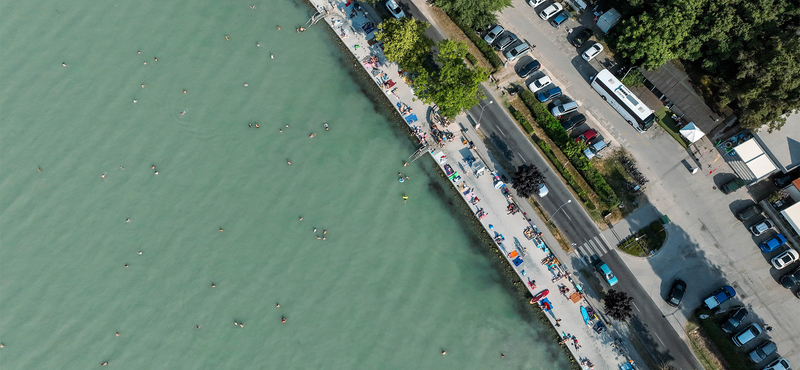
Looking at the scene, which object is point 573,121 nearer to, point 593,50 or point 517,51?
point 593,50

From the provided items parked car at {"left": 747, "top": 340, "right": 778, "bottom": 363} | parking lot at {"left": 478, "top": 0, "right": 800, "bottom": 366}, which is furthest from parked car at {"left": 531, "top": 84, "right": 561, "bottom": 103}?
parked car at {"left": 747, "top": 340, "right": 778, "bottom": 363}

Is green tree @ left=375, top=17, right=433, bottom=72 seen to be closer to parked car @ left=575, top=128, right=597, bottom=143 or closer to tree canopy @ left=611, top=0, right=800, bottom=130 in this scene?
parked car @ left=575, top=128, right=597, bottom=143

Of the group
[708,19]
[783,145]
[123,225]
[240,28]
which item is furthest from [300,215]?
[783,145]

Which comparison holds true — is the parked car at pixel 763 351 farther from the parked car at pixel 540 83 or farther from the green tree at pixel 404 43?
the green tree at pixel 404 43

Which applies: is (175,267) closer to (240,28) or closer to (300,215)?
(300,215)

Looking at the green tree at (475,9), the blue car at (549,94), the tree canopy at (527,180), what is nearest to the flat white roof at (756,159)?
the blue car at (549,94)

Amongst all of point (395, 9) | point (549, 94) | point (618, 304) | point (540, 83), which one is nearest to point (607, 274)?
point (618, 304)
